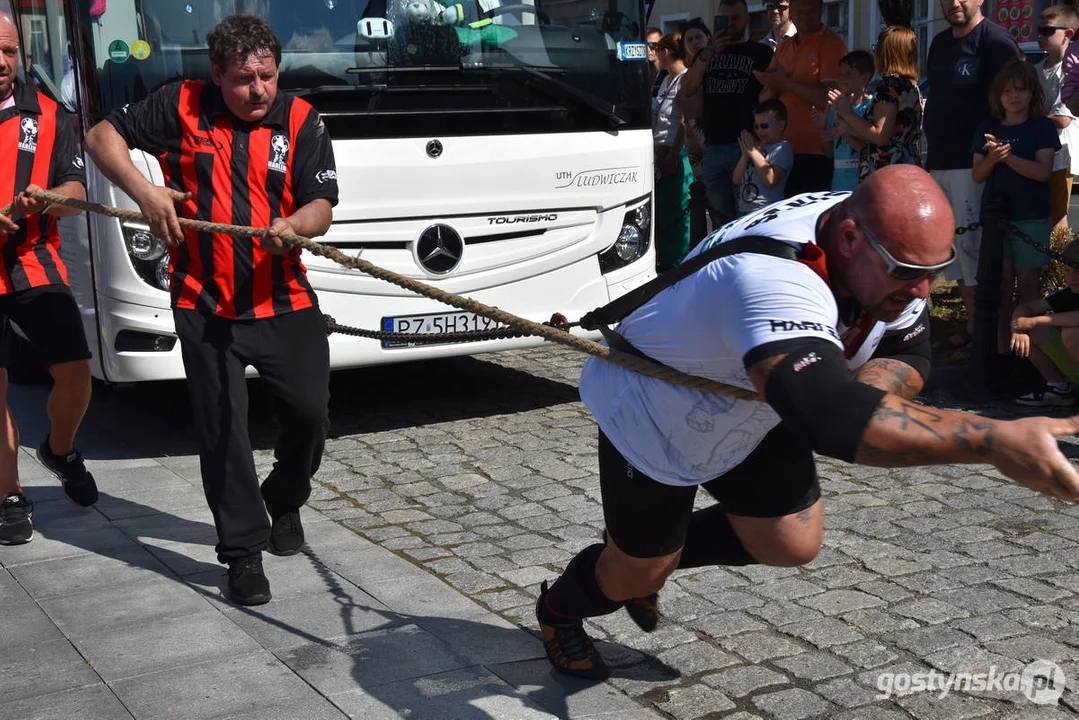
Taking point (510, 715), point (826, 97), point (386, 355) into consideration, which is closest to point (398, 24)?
point (386, 355)

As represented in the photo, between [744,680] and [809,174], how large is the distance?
577 centimetres

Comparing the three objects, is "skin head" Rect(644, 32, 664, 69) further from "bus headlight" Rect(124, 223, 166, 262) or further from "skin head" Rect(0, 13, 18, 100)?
"skin head" Rect(0, 13, 18, 100)

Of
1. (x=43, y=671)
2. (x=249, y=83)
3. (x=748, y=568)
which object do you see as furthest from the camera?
(x=748, y=568)

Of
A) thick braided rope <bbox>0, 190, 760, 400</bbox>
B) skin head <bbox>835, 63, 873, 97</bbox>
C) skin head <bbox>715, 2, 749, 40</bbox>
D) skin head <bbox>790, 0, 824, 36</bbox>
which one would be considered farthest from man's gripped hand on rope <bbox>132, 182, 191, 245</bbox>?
skin head <bbox>715, 2, 749, 40</bbox>

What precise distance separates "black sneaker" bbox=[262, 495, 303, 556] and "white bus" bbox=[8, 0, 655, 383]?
1.56 meters

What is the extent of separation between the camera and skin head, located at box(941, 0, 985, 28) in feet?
25.1

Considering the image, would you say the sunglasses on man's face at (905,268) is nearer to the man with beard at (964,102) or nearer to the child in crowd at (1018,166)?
the child in crowd at (1018,166)

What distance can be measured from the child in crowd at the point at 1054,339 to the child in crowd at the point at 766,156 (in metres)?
2.47

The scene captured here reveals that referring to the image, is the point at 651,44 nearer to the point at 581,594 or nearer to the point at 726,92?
the point at 726,92

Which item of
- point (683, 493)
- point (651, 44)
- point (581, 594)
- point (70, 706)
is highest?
point (651, 44)

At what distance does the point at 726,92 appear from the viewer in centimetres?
934

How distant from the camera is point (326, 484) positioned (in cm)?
601

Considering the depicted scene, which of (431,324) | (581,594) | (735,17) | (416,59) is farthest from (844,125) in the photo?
(581,594)

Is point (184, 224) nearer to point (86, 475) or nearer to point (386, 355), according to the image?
point (86, 475)
